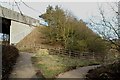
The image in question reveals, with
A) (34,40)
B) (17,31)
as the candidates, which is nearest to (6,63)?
(17,31)

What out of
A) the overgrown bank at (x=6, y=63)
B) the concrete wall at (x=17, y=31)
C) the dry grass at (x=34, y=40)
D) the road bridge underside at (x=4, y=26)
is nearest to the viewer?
the overgrown bank at (x=6, y=63)

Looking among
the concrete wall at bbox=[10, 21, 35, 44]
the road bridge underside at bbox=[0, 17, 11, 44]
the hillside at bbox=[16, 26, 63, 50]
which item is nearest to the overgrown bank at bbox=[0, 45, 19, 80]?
the road bridge underside at bbox=[0, 17, 11, 44]

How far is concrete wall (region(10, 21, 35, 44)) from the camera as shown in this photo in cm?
5111

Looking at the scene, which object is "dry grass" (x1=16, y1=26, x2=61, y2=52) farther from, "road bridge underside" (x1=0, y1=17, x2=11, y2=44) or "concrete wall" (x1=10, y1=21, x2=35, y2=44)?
"road bridge underside" (x1=0, y1=17, x2=11, y2=44)

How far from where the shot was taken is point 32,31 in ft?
202

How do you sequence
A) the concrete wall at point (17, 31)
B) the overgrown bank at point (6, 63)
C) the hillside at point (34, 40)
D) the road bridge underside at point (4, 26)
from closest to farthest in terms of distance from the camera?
the overgrown bank at point (6, 63), the road bridge underside at point (4, 26), the concrete wall at point (17, 31), the hillside at point (34, 40)

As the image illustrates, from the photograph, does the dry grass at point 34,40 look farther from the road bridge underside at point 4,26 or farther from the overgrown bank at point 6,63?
the overgrown bank at point 6,63

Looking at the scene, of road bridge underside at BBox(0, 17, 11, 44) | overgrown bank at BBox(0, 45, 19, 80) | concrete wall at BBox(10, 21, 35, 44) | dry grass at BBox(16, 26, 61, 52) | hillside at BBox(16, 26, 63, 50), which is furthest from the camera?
hillside at BBox(16, 26, 63, 50)

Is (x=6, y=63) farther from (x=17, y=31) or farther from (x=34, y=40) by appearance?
(x=34, y=40)

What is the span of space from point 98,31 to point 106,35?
754mm

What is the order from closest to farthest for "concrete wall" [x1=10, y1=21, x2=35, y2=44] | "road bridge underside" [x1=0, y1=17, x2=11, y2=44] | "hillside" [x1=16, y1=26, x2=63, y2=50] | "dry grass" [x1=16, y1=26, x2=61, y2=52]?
"road bridge underside" [x1=0, y1=17, x2=11, y2=44]
"concrete wall" [x1=10, y1=21, x2=35, y2=44]
"dry grass" [x1=16, y1=26, x2=61, y2=52]
"hillside" [x1=16, y1=26, x2=63, y2=50]

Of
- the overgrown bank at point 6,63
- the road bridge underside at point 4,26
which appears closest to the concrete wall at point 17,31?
the road bridge underside at point 4,26

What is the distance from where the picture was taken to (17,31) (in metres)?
54.6

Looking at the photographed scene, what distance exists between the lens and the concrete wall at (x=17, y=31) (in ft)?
168
